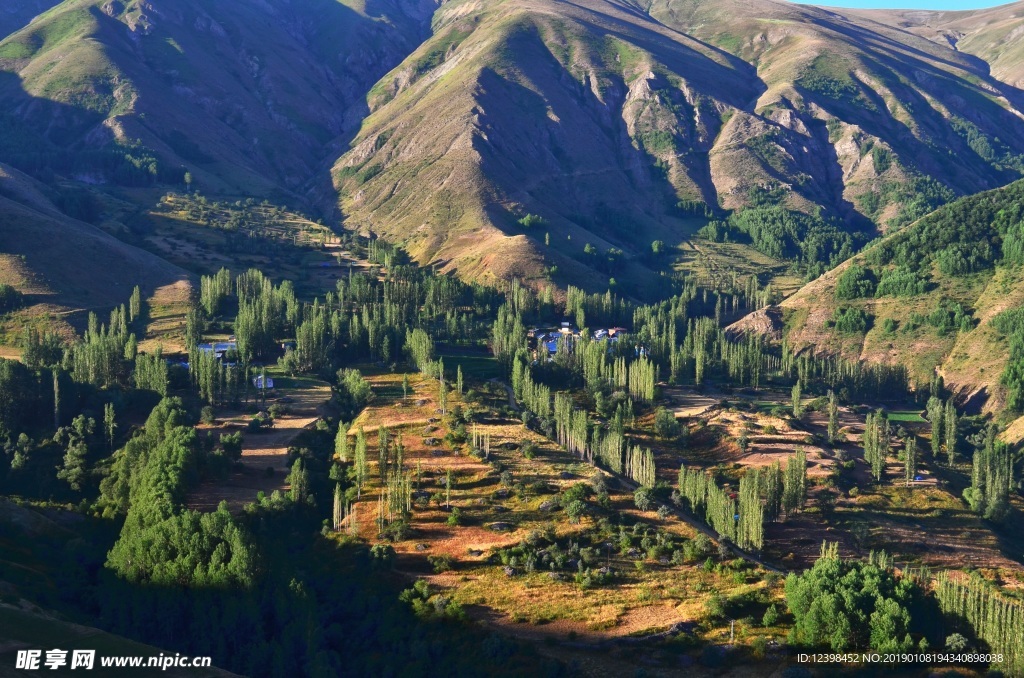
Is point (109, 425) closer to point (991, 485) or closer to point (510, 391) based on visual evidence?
point (510, 391)

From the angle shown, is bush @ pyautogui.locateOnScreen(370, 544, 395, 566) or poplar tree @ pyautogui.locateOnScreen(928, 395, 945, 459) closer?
bush @ pyautogui.locateOnScreen(370, 544, 395, 566)

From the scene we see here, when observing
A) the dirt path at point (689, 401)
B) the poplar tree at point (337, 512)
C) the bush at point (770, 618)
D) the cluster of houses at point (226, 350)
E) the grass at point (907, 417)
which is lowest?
the bush at point (770, 618)

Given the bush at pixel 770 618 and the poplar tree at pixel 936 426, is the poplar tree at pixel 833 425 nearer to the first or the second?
the poplar tree at pixel 936 426

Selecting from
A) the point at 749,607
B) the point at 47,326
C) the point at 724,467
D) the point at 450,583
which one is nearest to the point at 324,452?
the point at 450,583

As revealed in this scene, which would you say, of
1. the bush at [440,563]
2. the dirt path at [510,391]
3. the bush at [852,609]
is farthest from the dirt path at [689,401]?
the bush at [852,609]

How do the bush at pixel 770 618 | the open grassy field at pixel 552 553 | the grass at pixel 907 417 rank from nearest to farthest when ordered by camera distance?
the bush at pixel 770 618
the open grassy field at pixel 552 553
the grass at pixel 907 417

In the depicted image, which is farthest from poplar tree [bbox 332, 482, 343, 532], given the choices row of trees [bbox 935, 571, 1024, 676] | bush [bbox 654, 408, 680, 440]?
row of trees [bbox 935, 571, 1024, 676]

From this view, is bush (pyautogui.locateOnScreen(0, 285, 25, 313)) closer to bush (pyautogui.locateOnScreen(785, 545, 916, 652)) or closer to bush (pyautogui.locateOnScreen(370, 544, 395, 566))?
bush (pyautogui.locateOnScreen(370, 544, 395, 566))

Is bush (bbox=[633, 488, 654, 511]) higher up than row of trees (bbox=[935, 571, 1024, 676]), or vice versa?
bush (bbox=[633, 488, 654, 511])

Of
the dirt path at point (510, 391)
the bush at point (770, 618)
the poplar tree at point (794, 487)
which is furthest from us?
the dirt path at point (510, 391)
